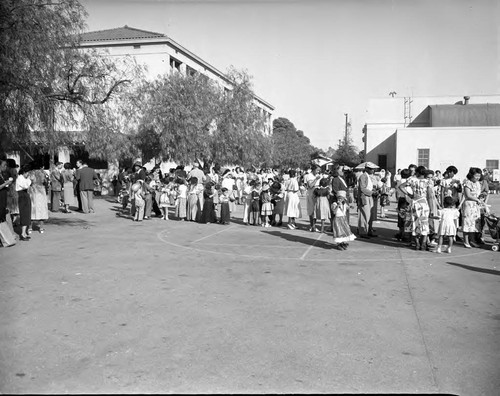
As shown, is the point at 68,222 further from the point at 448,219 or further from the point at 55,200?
the point at 448,219

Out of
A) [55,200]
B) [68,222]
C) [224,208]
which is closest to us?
[68,222]

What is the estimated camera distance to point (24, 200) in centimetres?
1181

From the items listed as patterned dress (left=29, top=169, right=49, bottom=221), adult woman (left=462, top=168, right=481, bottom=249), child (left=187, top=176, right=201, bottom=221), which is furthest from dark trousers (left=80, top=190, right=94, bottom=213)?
adult woman (left=462, top=168, right=481, bottom=249)

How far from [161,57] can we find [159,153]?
51.3 feet

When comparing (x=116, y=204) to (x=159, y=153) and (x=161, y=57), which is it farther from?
(x=161, y=57)

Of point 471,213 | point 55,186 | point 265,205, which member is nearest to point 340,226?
point 471,213

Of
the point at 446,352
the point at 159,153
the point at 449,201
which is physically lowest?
the point at 446,352

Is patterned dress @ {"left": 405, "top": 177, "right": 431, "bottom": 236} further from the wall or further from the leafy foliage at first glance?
the wall

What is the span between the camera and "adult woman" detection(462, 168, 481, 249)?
437 inches

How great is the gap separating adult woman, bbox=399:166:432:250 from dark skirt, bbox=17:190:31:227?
29.5 ft

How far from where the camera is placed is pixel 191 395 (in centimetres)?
371

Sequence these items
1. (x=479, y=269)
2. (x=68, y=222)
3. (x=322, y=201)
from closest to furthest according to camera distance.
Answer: (x=479, y=269), (x=322, y=201), (x=68, y=222)

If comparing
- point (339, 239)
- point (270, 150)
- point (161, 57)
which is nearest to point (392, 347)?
point (339, 239)

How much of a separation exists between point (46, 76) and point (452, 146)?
31481mm
